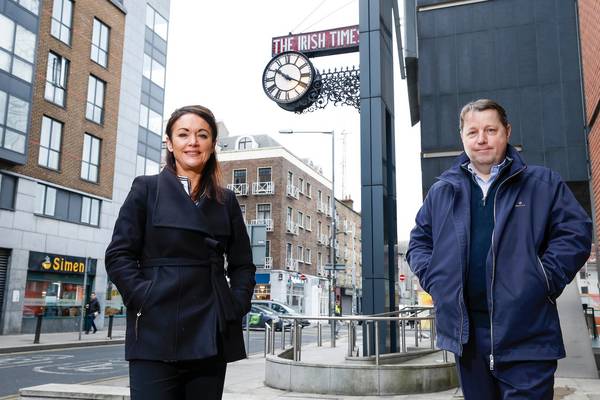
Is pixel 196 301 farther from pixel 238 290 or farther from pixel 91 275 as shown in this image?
pixel 91 275

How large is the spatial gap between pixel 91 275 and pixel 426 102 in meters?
19.1

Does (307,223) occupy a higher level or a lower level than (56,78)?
lower

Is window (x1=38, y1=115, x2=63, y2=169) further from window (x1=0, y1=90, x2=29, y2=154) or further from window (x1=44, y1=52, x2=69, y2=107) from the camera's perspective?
window (x1=0, y1=90, x2=29, y2=154)

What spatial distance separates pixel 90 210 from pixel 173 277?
25.5 metres

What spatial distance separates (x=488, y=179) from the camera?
261 centimetres

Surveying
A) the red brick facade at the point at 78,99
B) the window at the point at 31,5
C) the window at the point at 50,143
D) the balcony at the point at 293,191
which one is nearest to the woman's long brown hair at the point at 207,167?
the red brick facade at the point at 78,99

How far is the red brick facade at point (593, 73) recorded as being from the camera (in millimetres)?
8195

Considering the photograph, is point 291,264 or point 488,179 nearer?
point 488,179

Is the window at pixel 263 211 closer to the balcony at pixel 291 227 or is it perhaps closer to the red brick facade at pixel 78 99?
the balcony at pixel 291 227

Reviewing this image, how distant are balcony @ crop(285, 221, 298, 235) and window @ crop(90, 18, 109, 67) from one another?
2249 cm

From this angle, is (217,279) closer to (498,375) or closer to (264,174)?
(498,375)

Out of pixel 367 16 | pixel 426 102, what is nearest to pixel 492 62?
pixel 426 102

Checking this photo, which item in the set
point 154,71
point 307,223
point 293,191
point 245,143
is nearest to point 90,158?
point 154,71

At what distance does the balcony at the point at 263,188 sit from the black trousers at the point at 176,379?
4342cm
